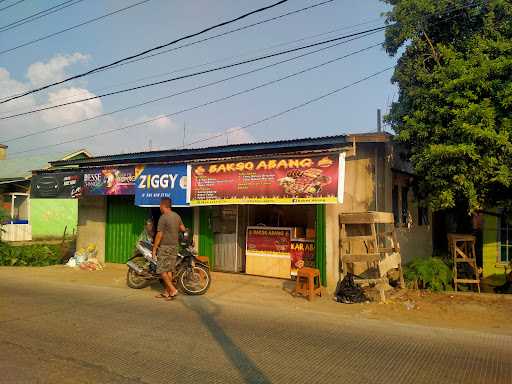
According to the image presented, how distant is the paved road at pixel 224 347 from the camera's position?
4777 mm

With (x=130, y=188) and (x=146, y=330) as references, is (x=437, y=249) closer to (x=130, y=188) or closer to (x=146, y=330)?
(x=130, y=188)

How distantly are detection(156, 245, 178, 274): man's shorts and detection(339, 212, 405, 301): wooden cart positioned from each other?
11.8 feet

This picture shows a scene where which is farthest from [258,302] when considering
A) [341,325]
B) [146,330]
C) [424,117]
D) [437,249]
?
[437,249]

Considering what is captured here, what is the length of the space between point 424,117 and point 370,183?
7.41ft

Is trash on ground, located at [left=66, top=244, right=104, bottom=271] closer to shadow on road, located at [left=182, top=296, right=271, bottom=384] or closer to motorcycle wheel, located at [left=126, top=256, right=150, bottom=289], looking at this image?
motorcycle wheel, located at [left=126, top=256, right=150, bottom=289]

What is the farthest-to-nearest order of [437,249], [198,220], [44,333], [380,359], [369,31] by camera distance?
1. [437,249]
2. [198,220]
3. [369,31]
4. [44,333]
5. [380,359]

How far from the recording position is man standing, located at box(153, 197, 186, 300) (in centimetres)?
909

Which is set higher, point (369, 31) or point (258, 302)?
point (369, 31)

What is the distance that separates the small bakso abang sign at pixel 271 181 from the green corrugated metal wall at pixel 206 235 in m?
0.99

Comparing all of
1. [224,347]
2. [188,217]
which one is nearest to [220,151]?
[188,217]

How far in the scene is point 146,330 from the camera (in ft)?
21.4

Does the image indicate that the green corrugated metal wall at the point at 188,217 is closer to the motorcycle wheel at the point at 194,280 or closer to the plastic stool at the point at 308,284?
the motorcycle wheel at the point at 194,280

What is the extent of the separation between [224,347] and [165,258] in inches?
147

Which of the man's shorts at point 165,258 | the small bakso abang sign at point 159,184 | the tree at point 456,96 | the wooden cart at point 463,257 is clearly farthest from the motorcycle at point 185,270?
the wooden cart at point 463,257
